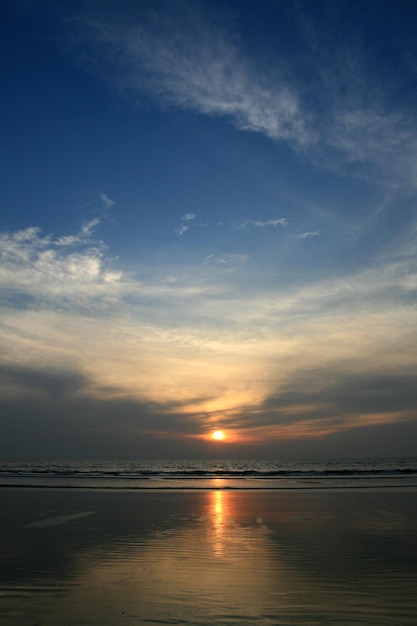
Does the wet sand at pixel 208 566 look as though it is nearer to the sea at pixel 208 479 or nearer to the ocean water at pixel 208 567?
the ocean water at pixel 208 567

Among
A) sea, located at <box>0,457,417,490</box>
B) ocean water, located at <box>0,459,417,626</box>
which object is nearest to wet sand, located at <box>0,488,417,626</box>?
ocean water, located at <box>0,459,417,626</box>

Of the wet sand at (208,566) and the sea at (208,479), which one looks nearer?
the wet sand at (208,566)

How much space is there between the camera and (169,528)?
61.4 feet

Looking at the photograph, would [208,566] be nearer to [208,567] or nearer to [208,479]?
[208,567]

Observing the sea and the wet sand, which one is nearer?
the wet sand

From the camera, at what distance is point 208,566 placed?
12.3 meters

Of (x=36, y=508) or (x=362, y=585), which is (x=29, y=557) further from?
(x=36, y=508)

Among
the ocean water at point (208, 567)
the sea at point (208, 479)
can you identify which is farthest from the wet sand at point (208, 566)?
the sea at point (208, 479)

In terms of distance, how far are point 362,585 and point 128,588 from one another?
501cm

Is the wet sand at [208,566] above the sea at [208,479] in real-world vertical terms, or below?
below

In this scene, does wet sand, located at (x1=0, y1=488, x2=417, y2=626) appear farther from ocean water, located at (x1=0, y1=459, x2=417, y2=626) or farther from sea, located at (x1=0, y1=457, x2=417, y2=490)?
sea, located at (x1=0, y1=457, x2=417, y2=490)

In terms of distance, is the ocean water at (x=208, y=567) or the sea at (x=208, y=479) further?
the sea at (x=208, y=479)

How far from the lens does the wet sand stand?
870 cm

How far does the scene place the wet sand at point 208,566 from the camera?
28.6 ft
